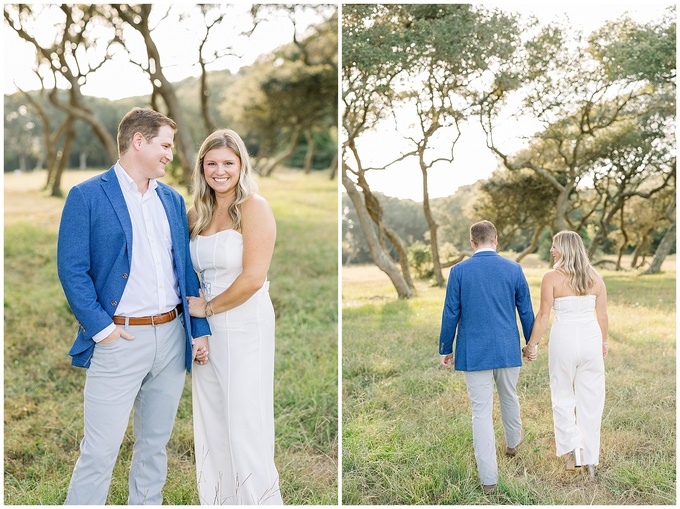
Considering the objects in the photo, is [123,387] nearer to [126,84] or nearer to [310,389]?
[310,389]

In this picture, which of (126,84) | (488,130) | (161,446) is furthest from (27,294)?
(488,130)

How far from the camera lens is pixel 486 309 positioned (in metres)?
3.00

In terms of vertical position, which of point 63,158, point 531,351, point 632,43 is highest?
point 632,43

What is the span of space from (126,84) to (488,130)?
4.90m

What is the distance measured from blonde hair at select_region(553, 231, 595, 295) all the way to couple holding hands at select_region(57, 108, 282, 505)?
1.44 metres

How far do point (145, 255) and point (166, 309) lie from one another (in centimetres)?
23

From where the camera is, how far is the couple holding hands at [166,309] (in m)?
2.39

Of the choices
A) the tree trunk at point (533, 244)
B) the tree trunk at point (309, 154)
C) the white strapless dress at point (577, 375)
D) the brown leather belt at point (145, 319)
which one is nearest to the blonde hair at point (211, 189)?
the brown leather belt at point (145, 319)

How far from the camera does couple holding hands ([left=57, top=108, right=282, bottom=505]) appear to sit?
2.39 metres

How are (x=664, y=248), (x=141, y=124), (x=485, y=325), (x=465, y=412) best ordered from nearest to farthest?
(x=141, y=124) → (x=485, y=325) → (x=465, y=412) → (x=664, y=248)

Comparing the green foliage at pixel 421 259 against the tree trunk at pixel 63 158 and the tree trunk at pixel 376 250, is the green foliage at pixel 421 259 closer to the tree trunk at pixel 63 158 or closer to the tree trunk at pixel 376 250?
the tree trunk at pixel 376 250

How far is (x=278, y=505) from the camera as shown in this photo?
278cm

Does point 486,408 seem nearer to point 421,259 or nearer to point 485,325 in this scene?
point 485,325

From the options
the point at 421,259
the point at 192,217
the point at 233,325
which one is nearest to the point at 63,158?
the point at 421,259
